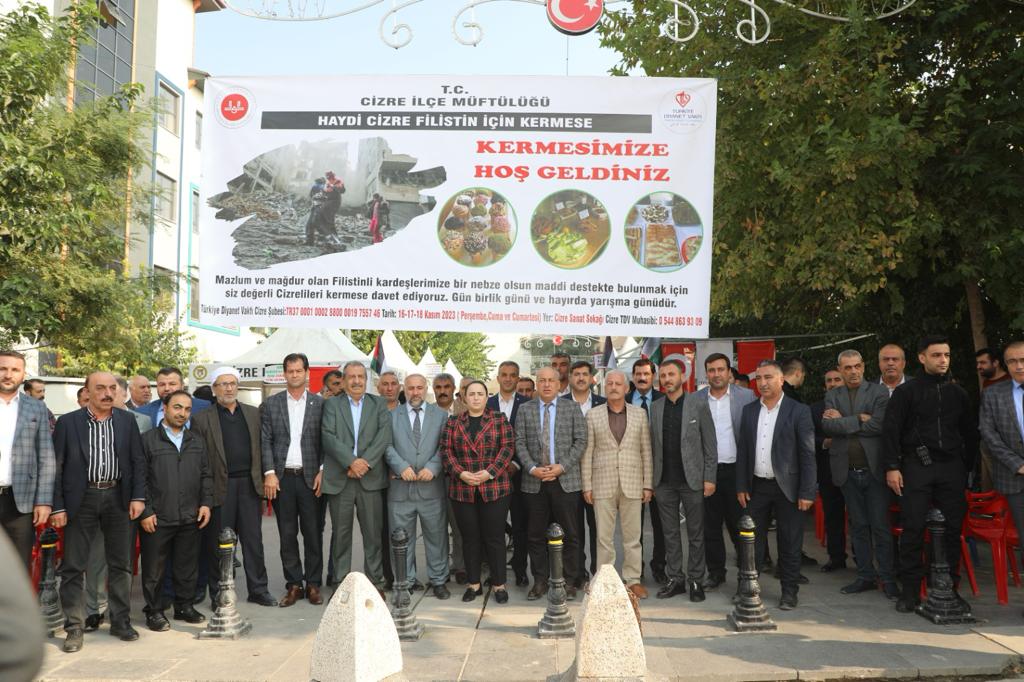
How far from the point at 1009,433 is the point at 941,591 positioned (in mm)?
1378

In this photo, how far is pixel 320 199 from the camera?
6.98m

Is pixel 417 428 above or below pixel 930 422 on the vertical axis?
below

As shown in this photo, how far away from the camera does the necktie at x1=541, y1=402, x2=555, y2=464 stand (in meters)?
7.85

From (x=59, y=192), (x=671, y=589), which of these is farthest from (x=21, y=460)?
(x=671, y=589)

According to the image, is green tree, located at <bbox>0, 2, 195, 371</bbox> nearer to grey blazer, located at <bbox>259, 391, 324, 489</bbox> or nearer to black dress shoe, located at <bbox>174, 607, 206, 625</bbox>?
grey blazer, located at <bbox>259, 391, 324, 489</bbox>

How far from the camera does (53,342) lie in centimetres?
1634

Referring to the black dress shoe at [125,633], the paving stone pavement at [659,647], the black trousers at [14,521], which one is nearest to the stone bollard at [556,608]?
the paving stone pavement at [659,647]

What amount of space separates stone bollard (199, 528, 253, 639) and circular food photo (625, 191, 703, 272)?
13.2ft

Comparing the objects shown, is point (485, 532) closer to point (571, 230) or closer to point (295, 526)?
point (295, 526)

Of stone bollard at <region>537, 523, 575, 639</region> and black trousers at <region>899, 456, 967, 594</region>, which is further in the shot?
black trousers at <region>899, 456, 967, 594</region>

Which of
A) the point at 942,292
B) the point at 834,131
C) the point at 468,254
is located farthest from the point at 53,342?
the point at 942,292

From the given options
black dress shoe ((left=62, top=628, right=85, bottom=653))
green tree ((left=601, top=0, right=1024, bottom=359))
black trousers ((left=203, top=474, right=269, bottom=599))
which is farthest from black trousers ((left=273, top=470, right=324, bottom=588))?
green tree ((left=601, top=0, right=1024, bottom=359))

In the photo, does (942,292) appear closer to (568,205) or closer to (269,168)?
(568,205)

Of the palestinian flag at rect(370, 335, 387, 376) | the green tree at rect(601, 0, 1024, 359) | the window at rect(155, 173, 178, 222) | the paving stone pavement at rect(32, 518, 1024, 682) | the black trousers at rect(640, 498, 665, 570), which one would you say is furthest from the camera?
the window at rect(155, 173, 178, 222)
